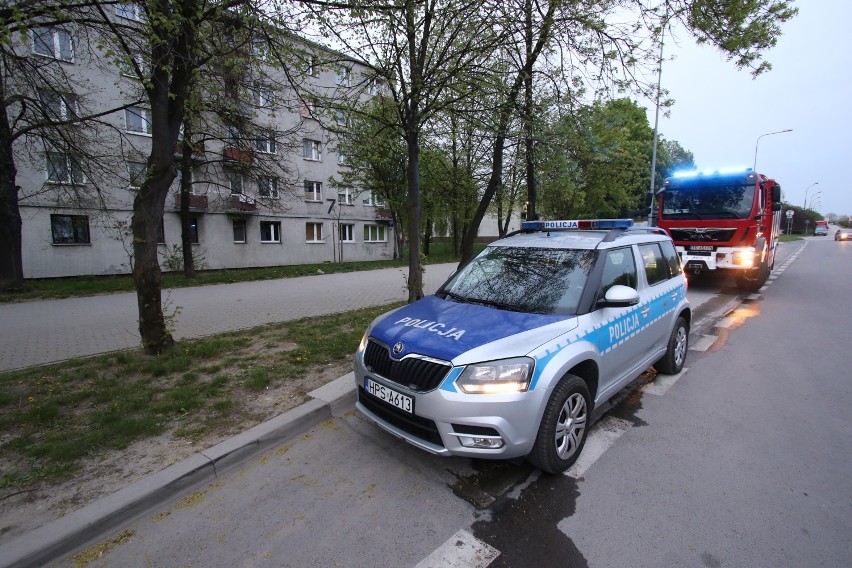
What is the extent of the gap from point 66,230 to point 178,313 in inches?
598

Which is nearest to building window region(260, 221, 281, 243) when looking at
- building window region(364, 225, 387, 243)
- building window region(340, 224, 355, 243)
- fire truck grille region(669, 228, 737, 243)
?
building window region(340, 224, 355, 243)

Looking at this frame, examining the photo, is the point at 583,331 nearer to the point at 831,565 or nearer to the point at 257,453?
the point at 831,565

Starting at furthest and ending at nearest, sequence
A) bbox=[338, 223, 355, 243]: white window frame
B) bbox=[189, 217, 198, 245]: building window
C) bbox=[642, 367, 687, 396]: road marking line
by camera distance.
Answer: bbox=[338, 223, 355, 243]: white window frame < bbox=[189, 217, 198, 245]: building window < bbox=[642, 367, 687, 396]: road marking line

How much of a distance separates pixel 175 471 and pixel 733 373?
237 inches

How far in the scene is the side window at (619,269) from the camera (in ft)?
11.8

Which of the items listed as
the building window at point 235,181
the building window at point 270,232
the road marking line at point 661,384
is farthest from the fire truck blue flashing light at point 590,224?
the building window at point 270,232

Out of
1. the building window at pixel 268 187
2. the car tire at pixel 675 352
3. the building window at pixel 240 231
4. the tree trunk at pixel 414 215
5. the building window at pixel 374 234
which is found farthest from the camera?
the building window at pixel 374 234

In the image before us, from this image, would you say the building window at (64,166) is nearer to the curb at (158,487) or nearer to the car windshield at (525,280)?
the curb at (158,487)

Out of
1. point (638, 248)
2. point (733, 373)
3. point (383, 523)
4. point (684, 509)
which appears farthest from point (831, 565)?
point (733, 373)

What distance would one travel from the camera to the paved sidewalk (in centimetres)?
670

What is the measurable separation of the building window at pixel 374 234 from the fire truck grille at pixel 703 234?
21.1 metres

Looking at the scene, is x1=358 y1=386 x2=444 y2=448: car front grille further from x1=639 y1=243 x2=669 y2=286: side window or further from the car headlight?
x1=639 y1=243 x2=669 y2=286: side window

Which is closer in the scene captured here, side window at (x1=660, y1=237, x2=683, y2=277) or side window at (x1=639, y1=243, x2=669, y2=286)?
side window at (x1=639, y1=243, x2=669, y2=286)

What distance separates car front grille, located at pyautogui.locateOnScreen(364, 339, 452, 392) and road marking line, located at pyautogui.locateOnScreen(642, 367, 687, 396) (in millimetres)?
3004
